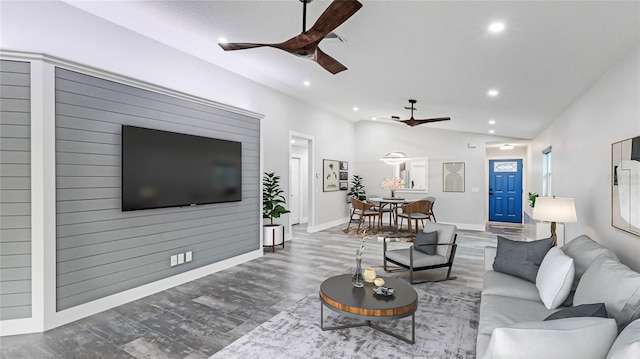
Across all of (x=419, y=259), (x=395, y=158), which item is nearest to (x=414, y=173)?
(x=395, y=158)

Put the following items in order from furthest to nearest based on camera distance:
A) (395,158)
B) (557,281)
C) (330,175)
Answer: (330,175) < (395,158) < (557,281)

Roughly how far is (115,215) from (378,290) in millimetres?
2948

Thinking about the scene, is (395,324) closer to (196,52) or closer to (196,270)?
(196,270)

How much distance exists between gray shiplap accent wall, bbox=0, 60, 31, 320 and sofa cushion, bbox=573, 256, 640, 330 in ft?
14.7

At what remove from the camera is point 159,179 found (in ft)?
12.6

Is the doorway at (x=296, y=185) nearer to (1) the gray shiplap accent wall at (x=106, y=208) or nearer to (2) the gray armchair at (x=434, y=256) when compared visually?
(1) the gray shiplap accent wall at (x=106, y=208)

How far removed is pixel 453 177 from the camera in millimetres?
8773

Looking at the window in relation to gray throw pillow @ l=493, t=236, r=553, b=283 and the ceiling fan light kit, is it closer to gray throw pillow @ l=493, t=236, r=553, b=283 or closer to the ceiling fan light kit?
the ceiling fan light kit

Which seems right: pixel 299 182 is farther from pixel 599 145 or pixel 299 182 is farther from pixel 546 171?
pixel 599 145

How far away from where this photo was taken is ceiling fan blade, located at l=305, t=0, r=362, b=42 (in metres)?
2.02

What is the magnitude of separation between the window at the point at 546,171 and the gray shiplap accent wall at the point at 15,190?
8216 millimetres

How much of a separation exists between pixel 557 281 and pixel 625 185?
1.11 meters

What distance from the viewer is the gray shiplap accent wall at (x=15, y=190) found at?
277cm

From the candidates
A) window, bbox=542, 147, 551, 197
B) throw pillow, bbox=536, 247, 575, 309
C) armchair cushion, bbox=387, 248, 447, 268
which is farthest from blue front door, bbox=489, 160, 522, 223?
throw pillow, bbox=536, 247, 575, 309
